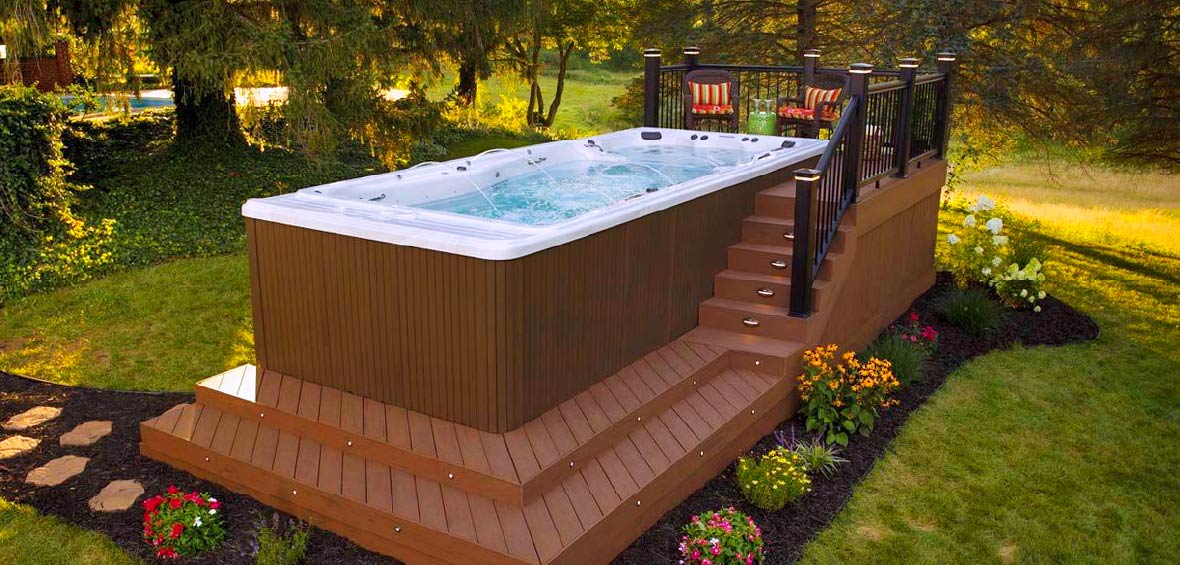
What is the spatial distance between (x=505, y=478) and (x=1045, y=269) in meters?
7.35

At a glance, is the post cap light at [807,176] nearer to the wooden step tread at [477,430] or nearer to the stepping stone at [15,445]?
the wooden step tread at [477,430]

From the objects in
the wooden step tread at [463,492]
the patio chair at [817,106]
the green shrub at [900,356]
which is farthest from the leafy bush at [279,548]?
the patio chair at [817,106]

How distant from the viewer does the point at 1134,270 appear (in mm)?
9734

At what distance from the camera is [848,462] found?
16.0ft

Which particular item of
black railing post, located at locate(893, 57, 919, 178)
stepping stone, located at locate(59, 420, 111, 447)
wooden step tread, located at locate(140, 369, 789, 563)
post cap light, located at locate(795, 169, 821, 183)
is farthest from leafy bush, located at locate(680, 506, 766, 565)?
black railing post, located at locate(893, 57, 919, 178)

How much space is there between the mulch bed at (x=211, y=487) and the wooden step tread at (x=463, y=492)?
0.28 ft

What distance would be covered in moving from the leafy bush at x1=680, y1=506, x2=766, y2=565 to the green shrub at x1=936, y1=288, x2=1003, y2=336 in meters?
3.64

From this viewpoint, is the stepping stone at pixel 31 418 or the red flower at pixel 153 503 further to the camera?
the stepping stone at pixel 31 418

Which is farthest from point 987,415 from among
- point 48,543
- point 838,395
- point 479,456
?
point 48,543

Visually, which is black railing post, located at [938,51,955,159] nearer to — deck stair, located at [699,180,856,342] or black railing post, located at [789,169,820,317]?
deck stair, located at [699,180,856,342]

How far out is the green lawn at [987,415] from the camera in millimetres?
4254

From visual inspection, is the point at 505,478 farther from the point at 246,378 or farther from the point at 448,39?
the point at 448,39

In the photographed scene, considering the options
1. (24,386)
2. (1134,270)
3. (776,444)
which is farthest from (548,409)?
(1134,270)

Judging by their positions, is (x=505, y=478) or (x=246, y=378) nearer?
(x=505, y=478)
